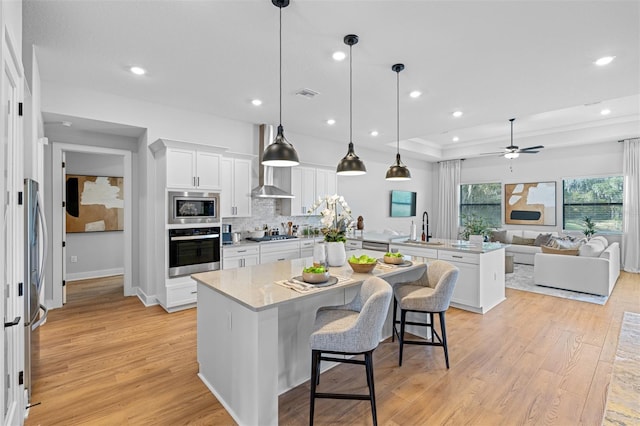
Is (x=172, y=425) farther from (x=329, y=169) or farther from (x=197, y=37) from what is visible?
(x=329, y=169)

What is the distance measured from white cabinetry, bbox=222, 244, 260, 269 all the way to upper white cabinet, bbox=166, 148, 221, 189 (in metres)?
0.98

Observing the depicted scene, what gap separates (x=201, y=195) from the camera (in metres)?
4.54

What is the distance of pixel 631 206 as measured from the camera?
658 cm

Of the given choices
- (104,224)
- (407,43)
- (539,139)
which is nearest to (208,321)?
(407,43)

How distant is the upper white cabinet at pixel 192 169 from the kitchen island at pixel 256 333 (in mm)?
2093

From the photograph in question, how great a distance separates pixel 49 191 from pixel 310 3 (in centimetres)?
450

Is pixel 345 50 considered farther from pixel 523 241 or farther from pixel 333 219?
pixel 523 241

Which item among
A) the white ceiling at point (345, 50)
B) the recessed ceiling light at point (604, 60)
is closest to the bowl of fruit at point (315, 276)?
the white ceiling at point (345, 50)

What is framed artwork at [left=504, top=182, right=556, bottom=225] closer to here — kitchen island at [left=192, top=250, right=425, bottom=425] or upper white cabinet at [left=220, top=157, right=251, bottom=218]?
kitchen island at [left=192, top=250, right=425, bottom=425]

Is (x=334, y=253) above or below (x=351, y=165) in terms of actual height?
below

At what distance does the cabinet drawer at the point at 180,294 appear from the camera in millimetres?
4258

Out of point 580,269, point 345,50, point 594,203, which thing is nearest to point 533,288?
point 580,269

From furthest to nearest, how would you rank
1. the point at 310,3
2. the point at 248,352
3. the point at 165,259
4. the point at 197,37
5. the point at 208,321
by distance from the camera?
the point at 165,259
the point at 197,37
the point at 208,321
the point at 310,3
the point at 248,352

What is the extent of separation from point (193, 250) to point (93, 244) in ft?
10.7
